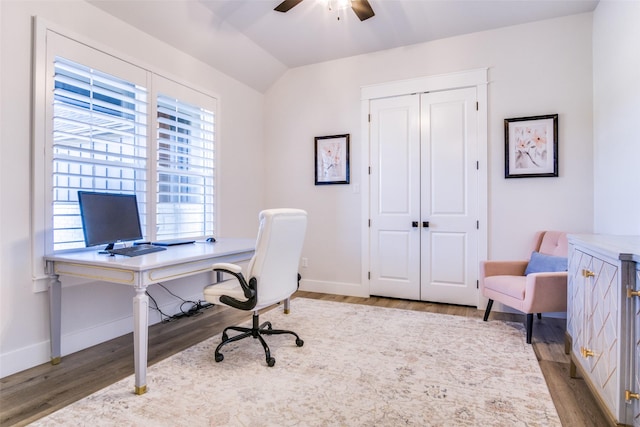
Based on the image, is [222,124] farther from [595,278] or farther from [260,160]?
→ [595,278]

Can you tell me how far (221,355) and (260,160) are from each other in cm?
293

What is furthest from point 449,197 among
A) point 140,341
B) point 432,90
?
point 140,341

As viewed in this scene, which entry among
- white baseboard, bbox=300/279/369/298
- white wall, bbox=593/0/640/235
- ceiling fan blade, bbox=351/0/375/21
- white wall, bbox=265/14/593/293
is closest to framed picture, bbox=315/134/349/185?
white wall, bbox=265/14/593/293

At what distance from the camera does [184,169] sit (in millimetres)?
3469

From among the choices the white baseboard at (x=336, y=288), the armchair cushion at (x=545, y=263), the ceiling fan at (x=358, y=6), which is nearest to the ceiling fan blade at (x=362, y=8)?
the ceiling fan at (x=358, y=6)

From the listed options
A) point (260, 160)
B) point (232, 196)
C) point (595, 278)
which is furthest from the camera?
point (260, 160)

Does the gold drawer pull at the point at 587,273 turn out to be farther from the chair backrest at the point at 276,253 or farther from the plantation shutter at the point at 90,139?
the plantation shutter at the point at 90,139

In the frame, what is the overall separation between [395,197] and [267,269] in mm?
2188

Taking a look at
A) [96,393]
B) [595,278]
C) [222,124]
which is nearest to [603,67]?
[595,278]

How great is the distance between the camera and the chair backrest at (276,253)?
2.26 metres

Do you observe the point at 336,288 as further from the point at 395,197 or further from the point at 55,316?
the point at 55,316

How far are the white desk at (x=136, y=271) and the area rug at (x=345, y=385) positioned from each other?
0.90ft

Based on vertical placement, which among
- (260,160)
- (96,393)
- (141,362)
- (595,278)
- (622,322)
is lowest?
(96,393)

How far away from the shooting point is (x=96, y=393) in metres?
1.95
